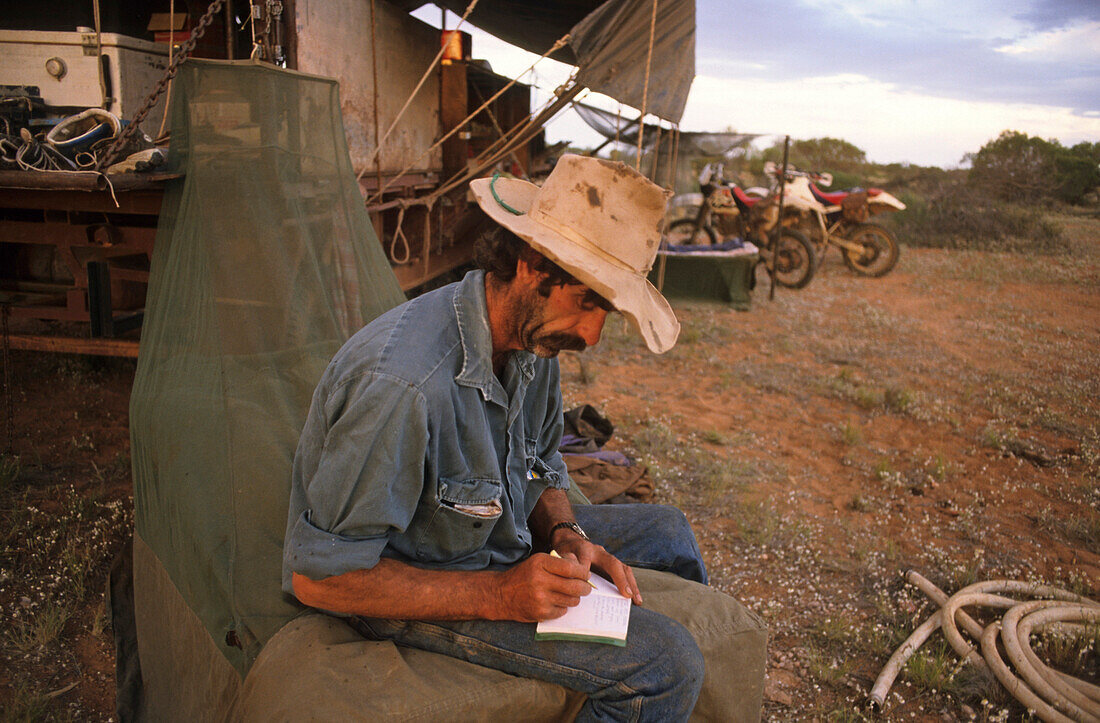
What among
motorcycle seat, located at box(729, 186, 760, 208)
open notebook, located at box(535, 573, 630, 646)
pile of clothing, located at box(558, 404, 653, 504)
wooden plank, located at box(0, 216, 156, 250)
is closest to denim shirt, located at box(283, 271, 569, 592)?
open notebook, located at box(535, 573, 630, 646)

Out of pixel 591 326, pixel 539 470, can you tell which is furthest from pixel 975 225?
pixel 591 326

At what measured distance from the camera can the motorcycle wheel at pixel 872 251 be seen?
1148 centimetres

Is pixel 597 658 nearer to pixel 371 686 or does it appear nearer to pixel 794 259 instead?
pixel 371 686

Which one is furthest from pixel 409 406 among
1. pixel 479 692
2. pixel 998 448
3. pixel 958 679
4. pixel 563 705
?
pixel 998 448

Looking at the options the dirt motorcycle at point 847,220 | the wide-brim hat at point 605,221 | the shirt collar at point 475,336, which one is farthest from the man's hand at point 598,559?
the dirt motorcycle at point 847,220

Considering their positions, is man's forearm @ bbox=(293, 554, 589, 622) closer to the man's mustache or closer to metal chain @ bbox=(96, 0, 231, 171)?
the man's mustache

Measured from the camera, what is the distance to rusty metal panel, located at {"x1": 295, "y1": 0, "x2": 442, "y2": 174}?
4.51 m

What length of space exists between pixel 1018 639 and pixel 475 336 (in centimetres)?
263

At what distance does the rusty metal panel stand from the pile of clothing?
2.07m

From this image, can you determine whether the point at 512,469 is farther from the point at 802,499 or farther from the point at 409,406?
the point at 802,499

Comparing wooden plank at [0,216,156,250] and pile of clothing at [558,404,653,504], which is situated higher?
wooden plank at [0,216,156,250]

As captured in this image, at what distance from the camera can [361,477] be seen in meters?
1.46

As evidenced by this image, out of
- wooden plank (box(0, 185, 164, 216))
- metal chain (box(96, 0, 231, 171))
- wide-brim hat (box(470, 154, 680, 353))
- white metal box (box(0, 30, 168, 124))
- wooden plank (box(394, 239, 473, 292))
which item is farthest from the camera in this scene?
wooden plank (box(394, 239, 473, 292))

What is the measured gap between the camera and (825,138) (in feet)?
106
